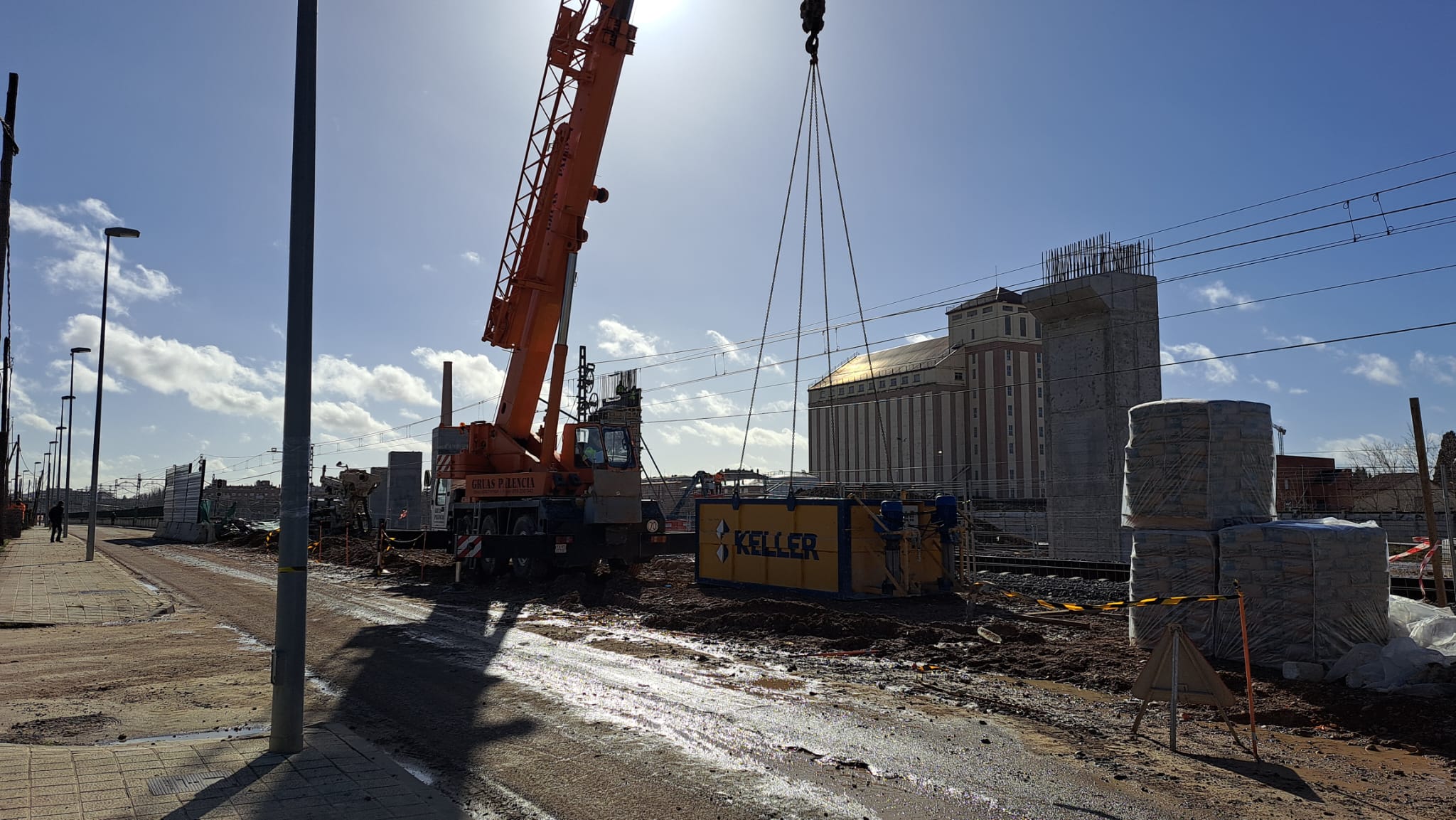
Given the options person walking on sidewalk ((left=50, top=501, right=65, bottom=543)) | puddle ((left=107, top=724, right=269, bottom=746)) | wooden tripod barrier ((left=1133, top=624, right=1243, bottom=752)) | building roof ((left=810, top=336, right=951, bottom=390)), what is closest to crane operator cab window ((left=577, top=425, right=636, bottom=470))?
puddle ((left=107, top=724, right=269, bottom=746))

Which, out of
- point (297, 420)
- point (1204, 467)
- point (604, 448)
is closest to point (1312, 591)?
point (1204, 467)

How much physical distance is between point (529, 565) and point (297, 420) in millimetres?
13469

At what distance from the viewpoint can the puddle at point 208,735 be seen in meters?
6.41

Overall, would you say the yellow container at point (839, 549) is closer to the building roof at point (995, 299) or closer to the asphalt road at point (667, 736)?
the asphalt road at point (667, 736)

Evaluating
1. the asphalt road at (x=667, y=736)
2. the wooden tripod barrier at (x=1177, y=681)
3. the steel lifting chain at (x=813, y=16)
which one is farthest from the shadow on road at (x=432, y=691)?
the steel lifting chain at (x=813, y=16)

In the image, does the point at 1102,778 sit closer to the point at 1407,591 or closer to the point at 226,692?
the point at 226,692

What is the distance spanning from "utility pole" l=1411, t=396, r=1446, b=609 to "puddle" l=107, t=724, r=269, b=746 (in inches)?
447

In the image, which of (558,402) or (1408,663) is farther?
(558,402)

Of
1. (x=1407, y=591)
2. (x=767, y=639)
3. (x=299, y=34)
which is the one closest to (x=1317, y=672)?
(x=767, y=639)

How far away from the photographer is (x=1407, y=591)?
13.2 meters

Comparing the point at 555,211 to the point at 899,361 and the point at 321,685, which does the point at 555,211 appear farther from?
the point at 899,361

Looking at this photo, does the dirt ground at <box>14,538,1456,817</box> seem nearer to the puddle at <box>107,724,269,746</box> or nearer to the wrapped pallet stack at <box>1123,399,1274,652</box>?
the puddle at <box>107,724,269,746</box>

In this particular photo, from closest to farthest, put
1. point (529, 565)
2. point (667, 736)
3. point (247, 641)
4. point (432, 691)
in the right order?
point (667, 736)
point (432, 691)
point (247, 641)
point (529, 565)

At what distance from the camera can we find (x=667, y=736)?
6.68m
